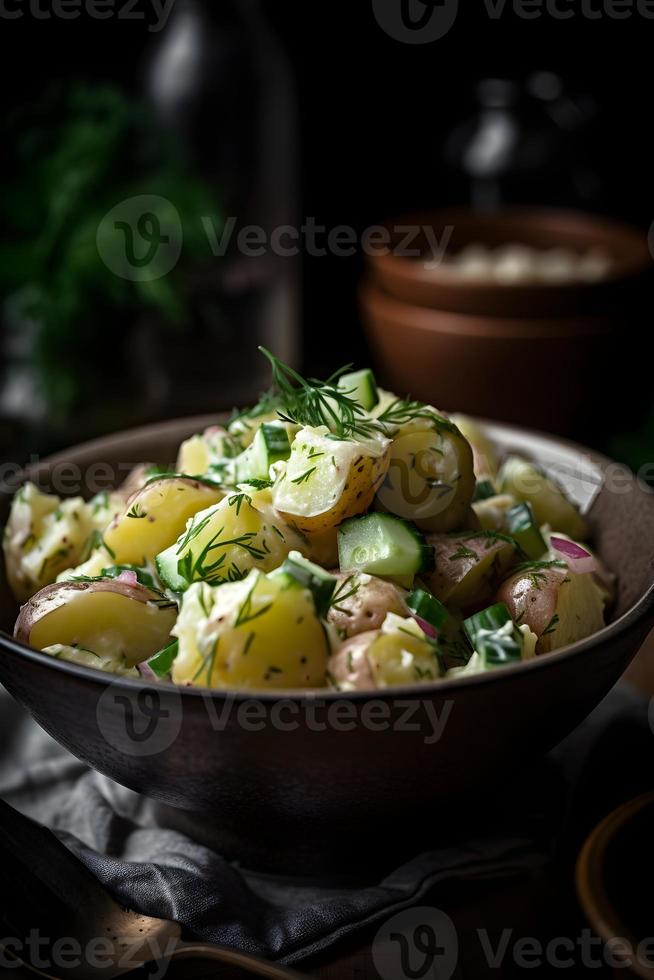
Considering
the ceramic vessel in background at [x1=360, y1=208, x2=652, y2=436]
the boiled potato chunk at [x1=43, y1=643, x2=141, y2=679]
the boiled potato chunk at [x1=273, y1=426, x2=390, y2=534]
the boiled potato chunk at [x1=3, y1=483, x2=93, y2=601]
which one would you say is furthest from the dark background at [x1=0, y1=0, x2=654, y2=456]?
→ the boiled potato chunk at [x1=43, y1=643, x2=141, y2=679]

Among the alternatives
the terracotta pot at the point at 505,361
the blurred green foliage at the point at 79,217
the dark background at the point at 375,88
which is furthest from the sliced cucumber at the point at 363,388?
the dark background at the point at 375,88

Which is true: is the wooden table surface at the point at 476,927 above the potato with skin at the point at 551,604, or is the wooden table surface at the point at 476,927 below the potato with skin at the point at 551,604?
below

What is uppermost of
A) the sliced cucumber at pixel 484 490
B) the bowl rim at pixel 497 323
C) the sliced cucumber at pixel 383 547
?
the sliced cucumber at pixel 383 547

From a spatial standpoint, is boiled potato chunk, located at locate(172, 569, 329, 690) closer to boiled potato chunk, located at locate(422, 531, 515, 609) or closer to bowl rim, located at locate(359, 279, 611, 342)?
boiled potato chunk, located at locate(422, 531, 515, 609)

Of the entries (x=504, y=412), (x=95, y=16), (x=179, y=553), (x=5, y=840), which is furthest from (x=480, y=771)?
(x=95, y=16)

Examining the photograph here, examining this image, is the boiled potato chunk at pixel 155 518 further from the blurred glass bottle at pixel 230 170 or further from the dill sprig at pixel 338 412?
the blurred glass bottle at pixel 230 170

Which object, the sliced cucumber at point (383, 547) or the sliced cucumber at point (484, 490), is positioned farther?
the sliced cucumber at point (484, 490)

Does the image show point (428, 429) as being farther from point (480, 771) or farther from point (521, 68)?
point (521, 68)

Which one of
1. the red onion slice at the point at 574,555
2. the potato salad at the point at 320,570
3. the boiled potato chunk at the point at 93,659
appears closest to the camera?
the potato salad at the point at 320,570
